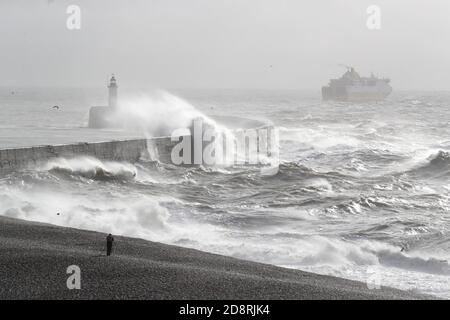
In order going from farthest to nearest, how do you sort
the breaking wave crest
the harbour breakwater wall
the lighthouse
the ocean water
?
1. the lighthouse
2. the breaking wave crest
3. the harbour breakwater wall
4. the ocean water

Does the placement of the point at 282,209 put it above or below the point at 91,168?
below

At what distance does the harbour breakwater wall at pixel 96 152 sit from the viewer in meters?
18.2

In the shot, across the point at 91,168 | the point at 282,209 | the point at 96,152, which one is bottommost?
the point at 282,209

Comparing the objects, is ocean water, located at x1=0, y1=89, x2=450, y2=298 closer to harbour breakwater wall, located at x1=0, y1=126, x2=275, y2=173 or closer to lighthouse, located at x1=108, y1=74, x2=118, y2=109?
harbour breakwater wall, located at x1=0, y1=126, x2=275, y2=173

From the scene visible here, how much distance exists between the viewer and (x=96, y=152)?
21672 millimetres

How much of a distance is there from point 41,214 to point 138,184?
6.21 meters

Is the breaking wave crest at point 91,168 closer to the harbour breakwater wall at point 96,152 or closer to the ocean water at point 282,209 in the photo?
the ocean water at point 282,209

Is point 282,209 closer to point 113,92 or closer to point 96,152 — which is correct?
point 96,152

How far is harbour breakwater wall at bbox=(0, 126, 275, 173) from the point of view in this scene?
1824 centimetres

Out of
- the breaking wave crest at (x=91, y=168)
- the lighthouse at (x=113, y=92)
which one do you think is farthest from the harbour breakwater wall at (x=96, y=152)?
the lighthouse at (x=113, y=92)

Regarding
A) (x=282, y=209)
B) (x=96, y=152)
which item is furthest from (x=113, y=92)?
(x=282, y=209)

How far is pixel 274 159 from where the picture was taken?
93.5 feet

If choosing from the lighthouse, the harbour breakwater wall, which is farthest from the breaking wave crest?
the lighthouse
